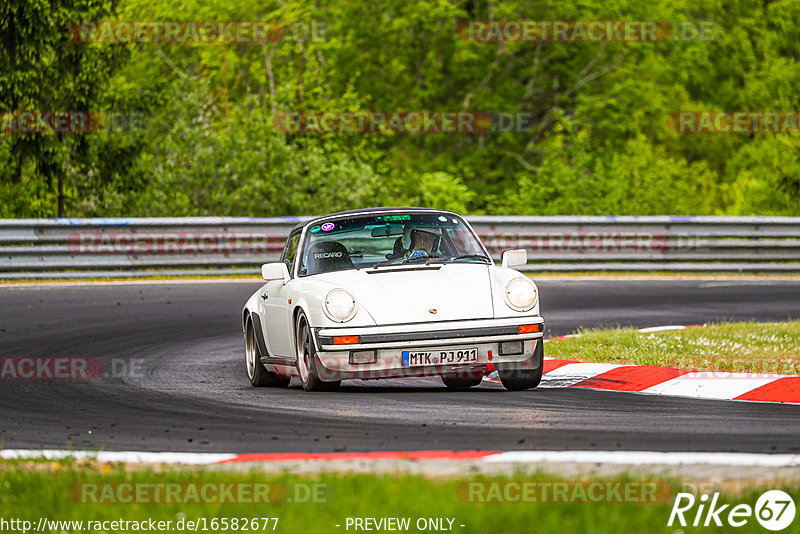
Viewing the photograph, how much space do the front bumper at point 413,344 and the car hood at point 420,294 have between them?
77mm

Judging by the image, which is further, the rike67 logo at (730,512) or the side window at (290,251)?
the side window at (290,251)

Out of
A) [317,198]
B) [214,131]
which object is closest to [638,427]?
[317,198]

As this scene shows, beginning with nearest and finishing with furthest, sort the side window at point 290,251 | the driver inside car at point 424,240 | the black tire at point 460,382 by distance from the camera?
the black tire at point 460,382
the driver inside car at point 424,240
the side window at point 290,251

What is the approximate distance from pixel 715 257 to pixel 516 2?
1869cm

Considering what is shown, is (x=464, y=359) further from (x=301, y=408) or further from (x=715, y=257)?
(x=715, y=257)

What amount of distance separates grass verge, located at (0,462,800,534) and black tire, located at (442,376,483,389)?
4367mm

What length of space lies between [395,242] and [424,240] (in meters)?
0.24

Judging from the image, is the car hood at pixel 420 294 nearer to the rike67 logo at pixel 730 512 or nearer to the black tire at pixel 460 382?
the black tire at pixel 460 382

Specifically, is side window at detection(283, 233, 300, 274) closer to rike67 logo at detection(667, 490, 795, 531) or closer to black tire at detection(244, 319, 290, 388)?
black tire at detection(244, 319, 290, 388)

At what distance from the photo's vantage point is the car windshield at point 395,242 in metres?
10.0

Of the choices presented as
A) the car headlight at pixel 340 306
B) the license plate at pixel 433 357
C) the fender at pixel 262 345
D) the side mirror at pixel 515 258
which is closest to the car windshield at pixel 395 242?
the side mirror at pixel 515 258

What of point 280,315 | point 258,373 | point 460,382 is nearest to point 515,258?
point 460,382

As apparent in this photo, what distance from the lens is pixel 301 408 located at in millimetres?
8516

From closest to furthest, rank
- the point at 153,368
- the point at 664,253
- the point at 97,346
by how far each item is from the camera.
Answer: the point at 153,368 < the point at 97,346 < the point at 664,253
